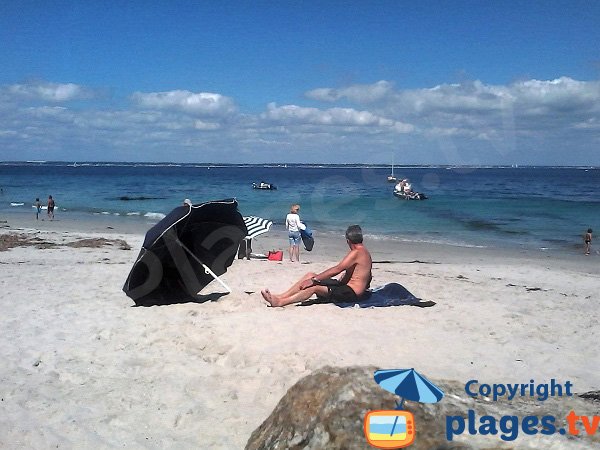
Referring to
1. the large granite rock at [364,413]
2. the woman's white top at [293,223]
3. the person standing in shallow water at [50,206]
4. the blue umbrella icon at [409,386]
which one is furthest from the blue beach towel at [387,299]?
the person standing in shallow water at [50,206]

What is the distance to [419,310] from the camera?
26.4 ft

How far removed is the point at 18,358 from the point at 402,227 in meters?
23.4

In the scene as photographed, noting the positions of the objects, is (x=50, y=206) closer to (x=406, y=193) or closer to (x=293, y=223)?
(x=293, y=223)

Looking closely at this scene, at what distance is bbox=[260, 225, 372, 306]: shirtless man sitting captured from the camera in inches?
315

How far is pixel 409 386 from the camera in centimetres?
314

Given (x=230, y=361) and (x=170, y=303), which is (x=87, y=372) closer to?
(x=230, y=361)

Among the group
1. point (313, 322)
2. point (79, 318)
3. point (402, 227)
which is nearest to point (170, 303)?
point (79, 318)

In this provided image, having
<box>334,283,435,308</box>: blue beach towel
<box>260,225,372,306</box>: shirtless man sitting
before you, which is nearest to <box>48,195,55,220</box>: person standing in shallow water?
<box>260,225,372,306</box>: shirtless man sitting

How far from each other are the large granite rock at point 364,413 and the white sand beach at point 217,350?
142 cm

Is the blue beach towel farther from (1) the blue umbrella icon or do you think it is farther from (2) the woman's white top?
(2) the woman's white top

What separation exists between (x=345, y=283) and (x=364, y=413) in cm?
514

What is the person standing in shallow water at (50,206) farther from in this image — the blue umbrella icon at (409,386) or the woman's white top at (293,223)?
the blue umbrella icon at (409,386)

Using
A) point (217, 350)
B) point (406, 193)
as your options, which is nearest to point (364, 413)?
point (217, 350)

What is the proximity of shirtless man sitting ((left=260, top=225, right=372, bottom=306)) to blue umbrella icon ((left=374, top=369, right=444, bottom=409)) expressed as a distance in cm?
468
